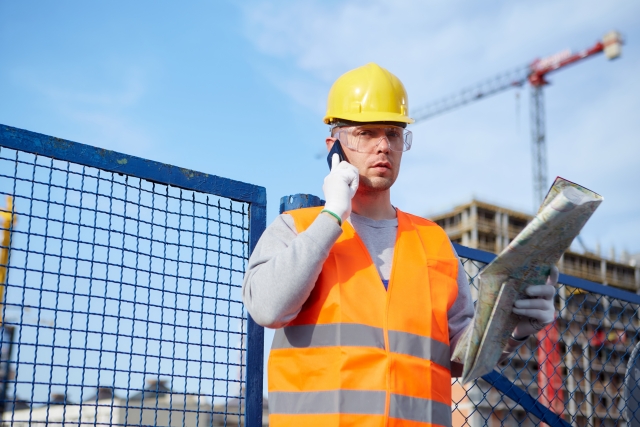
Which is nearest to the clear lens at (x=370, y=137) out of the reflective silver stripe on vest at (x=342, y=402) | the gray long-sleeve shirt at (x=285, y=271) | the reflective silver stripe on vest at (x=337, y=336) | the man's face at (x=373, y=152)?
the man's face at (x=373, y=152)

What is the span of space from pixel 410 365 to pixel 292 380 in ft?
1.38

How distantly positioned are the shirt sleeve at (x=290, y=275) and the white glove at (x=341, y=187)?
0.26ft

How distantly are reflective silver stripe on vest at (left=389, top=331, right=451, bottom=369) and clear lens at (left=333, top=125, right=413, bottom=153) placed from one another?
2.62 ft

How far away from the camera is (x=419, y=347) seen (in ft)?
8.71

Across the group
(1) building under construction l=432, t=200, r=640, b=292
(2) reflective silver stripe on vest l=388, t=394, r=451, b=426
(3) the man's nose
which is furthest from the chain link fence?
(1) building under construction l=432, t=200, r=640, b=292

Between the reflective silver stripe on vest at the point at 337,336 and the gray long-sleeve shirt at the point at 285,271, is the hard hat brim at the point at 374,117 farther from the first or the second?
the reflective silver stripe on vest at the point at 337,336

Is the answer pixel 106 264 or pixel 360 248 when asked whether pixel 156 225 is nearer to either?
pixel 106 264

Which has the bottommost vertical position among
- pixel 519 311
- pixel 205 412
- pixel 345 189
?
pixel 205 412

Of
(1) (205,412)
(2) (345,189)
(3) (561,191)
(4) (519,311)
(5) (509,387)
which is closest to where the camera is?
(3) (561,191)

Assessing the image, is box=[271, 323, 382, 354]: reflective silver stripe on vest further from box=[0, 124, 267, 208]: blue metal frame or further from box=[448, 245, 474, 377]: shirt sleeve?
box=[0, 124, 267, 208]: blue metal frame

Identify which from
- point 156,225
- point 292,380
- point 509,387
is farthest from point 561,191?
point 509,387

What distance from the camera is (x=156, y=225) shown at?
9.70 feet

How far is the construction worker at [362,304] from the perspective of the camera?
97.6 inches

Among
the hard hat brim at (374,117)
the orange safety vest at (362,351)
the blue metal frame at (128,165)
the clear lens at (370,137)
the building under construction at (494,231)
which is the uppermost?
the building under construction at (494,231)
